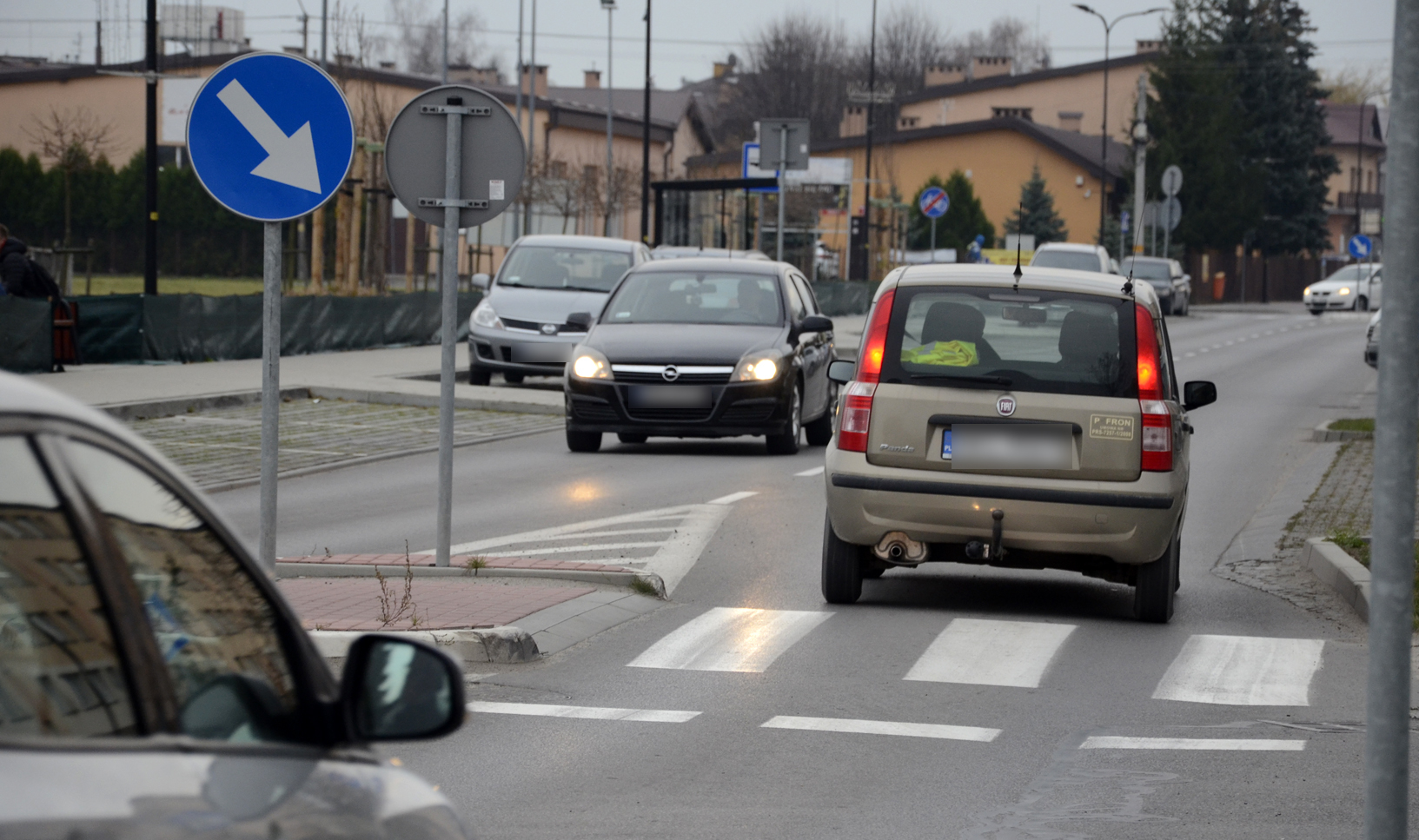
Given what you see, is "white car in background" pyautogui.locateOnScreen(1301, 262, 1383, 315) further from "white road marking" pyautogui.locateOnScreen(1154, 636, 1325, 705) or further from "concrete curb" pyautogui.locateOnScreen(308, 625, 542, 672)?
"concrete curb" pyautogui.locateOnScreen(308, 625, 542, 672)

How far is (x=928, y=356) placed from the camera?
9.14 m

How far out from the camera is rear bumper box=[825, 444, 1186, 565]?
884 centimetres

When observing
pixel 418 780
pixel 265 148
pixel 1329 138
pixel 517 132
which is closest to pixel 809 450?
pixel 517 132

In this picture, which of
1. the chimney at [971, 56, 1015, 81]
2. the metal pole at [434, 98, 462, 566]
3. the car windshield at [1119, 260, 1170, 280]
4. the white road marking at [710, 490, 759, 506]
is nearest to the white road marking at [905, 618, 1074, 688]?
the metal pole at [434, 98, 462, 566]

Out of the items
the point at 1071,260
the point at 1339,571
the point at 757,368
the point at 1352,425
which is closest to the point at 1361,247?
the point at 1071,260

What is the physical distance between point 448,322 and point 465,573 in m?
1.26

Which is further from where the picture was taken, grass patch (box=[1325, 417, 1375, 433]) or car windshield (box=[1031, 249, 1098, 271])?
car windshield (box=[1031, 249, 1098, 271])

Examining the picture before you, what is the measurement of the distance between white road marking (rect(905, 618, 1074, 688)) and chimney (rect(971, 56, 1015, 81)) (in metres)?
109

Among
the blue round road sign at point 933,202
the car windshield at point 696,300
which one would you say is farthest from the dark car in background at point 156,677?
the blue round road sign at point 933,202

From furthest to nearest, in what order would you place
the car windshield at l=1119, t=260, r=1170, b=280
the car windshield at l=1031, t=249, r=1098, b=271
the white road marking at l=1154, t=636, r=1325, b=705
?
the car windshield at l=1119, t=260, r=1170, b=280 < the car windshield at l=1031, t=249, r=1098, b=271 < the white road marking at l=1154, t=636, r=1325, b=705

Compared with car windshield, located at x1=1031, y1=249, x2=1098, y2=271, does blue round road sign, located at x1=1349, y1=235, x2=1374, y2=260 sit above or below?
above

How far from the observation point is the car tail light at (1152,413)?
8.88m

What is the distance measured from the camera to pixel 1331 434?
1947cm

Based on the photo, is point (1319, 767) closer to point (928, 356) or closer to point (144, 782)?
point (928, 356)
